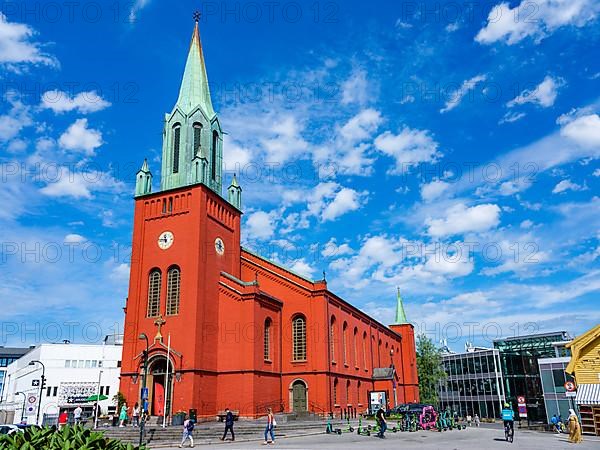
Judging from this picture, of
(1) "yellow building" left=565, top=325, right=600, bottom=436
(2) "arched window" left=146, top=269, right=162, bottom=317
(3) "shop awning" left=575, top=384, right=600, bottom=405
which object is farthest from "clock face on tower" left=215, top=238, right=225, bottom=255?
(3) "shop awning" left=575, top=384, right=600, bottom=405

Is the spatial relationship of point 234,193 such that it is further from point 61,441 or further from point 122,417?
point 61,441

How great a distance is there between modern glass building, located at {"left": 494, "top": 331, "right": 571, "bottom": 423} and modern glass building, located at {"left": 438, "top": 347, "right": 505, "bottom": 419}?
144cm

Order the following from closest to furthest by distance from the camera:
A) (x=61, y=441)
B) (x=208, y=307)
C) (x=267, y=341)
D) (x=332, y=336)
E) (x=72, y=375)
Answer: (x=61, y=441), (x=208, y=307), (x=267, y=341), (x=332, y=336), (x=72, y=375)

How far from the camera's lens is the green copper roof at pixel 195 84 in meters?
44.0

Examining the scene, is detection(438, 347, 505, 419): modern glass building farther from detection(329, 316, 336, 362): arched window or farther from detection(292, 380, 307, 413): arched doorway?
detection(292, 380, 307, 413): arched doorway

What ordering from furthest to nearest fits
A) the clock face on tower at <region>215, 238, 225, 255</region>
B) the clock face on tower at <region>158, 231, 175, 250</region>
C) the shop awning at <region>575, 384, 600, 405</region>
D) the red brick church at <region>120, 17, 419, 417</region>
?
the clock face on tower at <region>215, 238, 225, 255</region>, the clock face on tower at <region>158, 231, 175, 250</region>, the red brick church at <region>120, 17, 419, 417</region>, the shop awning at <region>575, 384, 600, 405</region>

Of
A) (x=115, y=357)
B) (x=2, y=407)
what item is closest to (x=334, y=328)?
(x=115, y=357)

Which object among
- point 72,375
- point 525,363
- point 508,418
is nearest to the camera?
point 508,418

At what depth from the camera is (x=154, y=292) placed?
3934 centimetres

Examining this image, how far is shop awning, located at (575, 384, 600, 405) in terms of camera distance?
30.4 metres

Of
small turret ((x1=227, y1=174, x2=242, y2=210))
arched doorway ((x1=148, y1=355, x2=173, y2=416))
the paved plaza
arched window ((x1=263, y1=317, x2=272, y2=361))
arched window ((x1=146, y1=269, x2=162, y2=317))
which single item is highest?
small turret ((x1=227, y1=174, x2=242, y2=210))

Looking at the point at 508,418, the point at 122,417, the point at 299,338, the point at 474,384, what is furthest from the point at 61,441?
the point at 474,384

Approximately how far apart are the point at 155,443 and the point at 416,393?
52.6 metres

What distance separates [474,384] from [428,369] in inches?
451
